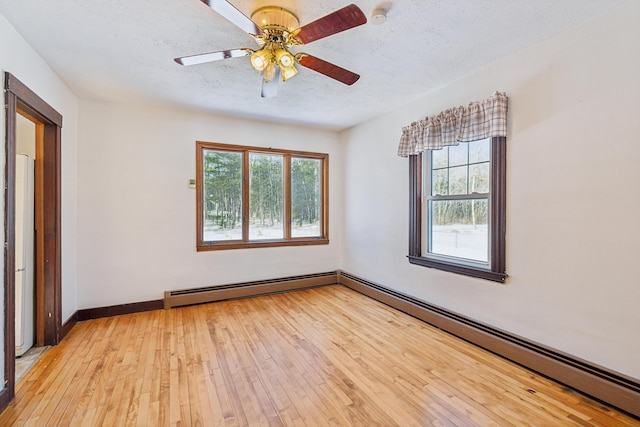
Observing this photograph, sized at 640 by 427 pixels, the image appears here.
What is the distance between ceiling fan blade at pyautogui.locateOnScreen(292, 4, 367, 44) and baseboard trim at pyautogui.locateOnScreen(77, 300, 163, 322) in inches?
144

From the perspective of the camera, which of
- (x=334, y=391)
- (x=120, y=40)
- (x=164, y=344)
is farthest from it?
(x=164, y=344)

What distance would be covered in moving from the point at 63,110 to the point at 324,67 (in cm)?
286

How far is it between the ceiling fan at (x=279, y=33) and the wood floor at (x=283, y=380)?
2.36 meters

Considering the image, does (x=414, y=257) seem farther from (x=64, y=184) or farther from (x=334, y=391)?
(x=64, y=184)

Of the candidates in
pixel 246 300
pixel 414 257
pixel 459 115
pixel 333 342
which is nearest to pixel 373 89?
pixel 459 115

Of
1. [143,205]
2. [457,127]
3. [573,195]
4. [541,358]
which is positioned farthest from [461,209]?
[143,205]

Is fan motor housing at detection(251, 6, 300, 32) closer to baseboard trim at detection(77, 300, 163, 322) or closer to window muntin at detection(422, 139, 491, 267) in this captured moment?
window muntin at detection(422, 139, 491, 267)

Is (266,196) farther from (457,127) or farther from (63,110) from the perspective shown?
(457,127)

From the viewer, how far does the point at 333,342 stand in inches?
116

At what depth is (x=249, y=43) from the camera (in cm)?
238

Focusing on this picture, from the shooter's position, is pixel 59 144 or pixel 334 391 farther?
pixel 59 144

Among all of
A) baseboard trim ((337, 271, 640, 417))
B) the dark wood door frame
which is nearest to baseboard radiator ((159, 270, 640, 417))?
baseboard trim ((337, 271, 640, 417))

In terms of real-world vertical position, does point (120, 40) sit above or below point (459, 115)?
above

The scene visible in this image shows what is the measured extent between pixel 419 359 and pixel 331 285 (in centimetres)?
258
